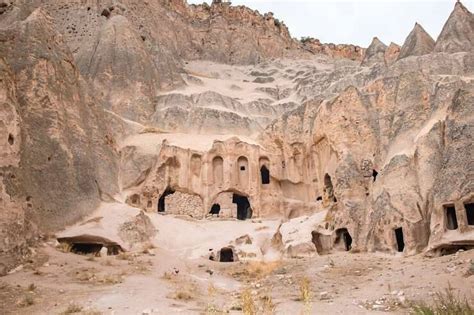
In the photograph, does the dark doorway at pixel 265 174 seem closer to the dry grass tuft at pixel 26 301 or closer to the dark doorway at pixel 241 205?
the dark doorway at pixel 241 205

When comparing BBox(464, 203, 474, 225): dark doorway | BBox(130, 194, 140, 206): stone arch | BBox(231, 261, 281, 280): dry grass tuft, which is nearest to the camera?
BBox(231, 261, 281, 280): dry grass tuft

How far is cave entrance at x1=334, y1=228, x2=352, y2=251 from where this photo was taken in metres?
22.8

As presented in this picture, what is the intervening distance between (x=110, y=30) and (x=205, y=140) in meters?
16.5

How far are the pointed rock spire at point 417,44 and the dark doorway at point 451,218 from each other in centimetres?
2347

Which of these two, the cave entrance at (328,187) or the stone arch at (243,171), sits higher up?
the stone arch at (243,171)

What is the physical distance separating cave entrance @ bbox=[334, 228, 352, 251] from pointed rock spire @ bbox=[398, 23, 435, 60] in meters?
21.7

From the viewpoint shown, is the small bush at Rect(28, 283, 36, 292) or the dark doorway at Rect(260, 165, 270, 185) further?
the dark doorway at Rect(260, 165, 270, 185)

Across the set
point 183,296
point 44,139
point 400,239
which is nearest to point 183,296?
point 183,296

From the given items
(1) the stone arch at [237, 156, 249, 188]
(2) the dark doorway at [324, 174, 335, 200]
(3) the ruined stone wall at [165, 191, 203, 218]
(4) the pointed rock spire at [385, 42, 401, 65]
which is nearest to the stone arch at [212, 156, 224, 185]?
(1) the stone arch at [237, 156, 249, 188]

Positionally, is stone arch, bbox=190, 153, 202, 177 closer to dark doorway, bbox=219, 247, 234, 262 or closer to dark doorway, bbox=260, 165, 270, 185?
dark doorway, bbox=260, 165, 270, 185

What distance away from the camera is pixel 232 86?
4941 centimetres

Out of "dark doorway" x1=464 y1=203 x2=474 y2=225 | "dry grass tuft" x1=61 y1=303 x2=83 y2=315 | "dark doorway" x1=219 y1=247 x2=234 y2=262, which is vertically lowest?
"dry grass tuft" x1=61 y1=303 x2=83 y2=315

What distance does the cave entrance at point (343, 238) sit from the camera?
897 inches

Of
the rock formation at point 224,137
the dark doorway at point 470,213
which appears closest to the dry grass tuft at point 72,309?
the rock formation at point 224,137
